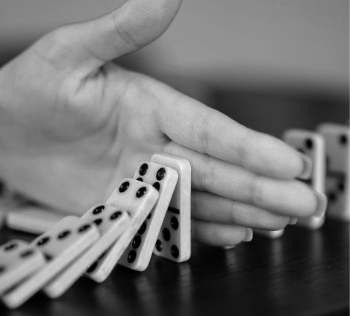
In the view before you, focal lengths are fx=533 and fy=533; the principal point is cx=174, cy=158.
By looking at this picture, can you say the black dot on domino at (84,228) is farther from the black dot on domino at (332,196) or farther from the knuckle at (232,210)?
the black dot on domino at (332,196)

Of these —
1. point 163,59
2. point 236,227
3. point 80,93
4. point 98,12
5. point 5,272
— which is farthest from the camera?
point 163,59

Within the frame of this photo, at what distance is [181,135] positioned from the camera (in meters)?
0.88

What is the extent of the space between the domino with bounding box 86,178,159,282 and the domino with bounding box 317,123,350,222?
0.53 m

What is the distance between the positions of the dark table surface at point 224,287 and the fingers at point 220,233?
21 mm

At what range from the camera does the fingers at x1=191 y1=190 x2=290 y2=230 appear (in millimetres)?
798

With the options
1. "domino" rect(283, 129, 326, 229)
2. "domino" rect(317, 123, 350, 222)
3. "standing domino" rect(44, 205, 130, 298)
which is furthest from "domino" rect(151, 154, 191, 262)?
"domino" rect(317, 123, 350, 222)

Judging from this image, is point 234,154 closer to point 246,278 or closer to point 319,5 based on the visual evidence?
point 246,278

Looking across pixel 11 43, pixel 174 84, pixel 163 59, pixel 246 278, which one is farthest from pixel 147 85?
pixel 163 59

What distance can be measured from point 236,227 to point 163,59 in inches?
111

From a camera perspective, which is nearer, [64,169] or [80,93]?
[80,93]

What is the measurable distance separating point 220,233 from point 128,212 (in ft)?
0.62

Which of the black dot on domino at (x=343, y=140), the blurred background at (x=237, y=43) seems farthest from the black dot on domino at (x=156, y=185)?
the blurred background at (x=237, y=43)

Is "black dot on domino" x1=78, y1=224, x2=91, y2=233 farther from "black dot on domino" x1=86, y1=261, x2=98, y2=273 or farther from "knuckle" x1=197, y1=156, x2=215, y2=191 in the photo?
"knuckle" x1=197, y1=156, x2=215, y2=191

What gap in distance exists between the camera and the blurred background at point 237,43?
3.29 metres
